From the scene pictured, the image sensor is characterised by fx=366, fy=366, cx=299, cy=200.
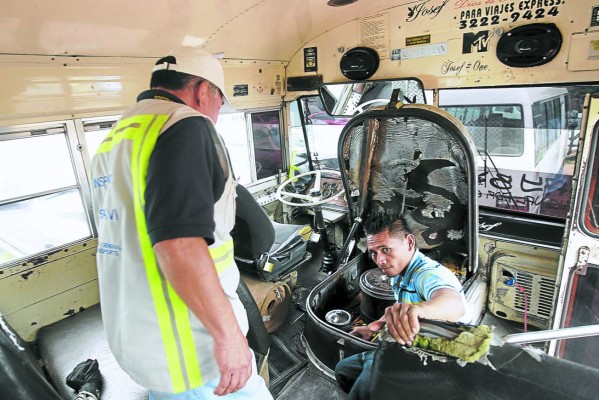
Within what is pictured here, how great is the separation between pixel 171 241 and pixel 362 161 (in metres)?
2.38

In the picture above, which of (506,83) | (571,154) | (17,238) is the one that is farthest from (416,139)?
(17,238)

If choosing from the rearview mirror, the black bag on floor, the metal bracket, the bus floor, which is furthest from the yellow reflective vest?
the rearview mirror

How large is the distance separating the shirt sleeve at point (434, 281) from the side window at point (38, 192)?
299 cm

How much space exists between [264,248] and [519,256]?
2.32m

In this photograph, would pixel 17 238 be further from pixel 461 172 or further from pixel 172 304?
pixel 461 172

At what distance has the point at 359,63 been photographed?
12.6ft

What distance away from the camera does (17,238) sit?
3049 millimetres

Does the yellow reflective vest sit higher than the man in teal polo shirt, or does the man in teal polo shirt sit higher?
the yellow reflective vest

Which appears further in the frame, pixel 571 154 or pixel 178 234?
pixel 571 154

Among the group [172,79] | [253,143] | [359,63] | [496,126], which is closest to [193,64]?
[172,79]

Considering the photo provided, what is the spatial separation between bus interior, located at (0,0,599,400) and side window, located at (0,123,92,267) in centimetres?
1

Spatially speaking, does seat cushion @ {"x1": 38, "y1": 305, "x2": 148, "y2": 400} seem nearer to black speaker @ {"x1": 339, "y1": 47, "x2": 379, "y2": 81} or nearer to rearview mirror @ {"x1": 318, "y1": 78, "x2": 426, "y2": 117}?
rearview mirror @ {"x1": 318, "y1": 78, "x2": 426, "y2": 117}

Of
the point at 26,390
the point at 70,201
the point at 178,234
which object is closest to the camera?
the point at 178,234

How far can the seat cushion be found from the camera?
8.61 ft
